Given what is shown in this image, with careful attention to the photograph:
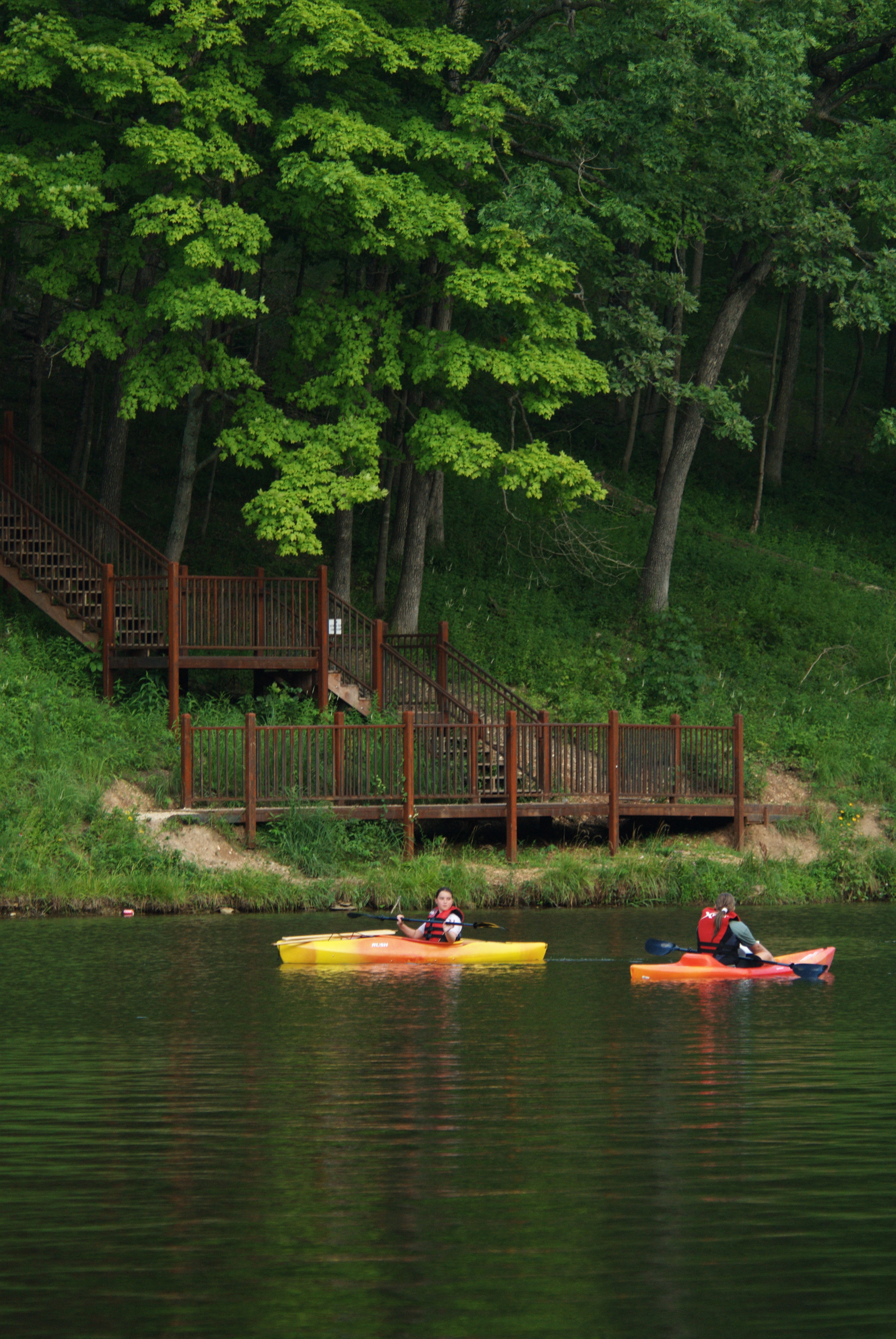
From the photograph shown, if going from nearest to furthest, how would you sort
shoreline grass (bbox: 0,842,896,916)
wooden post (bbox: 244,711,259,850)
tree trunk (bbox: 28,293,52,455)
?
shoreline grass (bbox: 0,842,896,916) → wooden post (bbox: 244,711,259,850) → tree trunk (bbox: 28,293,52,455)

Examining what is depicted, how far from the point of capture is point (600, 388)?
3344 cm

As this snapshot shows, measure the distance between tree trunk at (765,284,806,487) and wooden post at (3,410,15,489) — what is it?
2654 cm

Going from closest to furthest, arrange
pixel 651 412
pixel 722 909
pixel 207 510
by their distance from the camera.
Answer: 1. pixel 722 909
2. pixel 207 510
3. pixel 651 412

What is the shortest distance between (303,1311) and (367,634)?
22600 mm

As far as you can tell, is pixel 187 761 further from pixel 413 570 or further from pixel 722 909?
pixel 413 570

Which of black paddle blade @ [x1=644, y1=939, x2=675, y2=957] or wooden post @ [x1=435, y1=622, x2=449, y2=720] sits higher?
wooden post @ [x1=435, y1=622, x2=449, y2=720]

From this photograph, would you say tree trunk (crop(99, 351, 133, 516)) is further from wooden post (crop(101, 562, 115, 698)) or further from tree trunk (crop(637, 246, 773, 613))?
tree trunk (crop(637, 246, 773, 613))

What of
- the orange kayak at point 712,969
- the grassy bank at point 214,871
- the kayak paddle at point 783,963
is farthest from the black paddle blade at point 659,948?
the grassy bank at point 214,871

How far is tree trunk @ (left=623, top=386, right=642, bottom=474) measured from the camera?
4762cm

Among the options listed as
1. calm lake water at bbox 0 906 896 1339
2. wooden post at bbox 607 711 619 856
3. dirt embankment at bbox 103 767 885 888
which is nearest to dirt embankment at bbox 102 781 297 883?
dirt embankment at bbox 103 767 885 888

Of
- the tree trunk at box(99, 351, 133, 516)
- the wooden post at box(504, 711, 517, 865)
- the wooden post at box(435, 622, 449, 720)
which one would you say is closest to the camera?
the wooden post at box(504, 711, 517, 865)

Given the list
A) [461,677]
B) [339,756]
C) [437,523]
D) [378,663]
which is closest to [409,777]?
[339,756]

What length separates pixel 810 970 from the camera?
1964 centimetres

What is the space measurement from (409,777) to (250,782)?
99.4 inches
